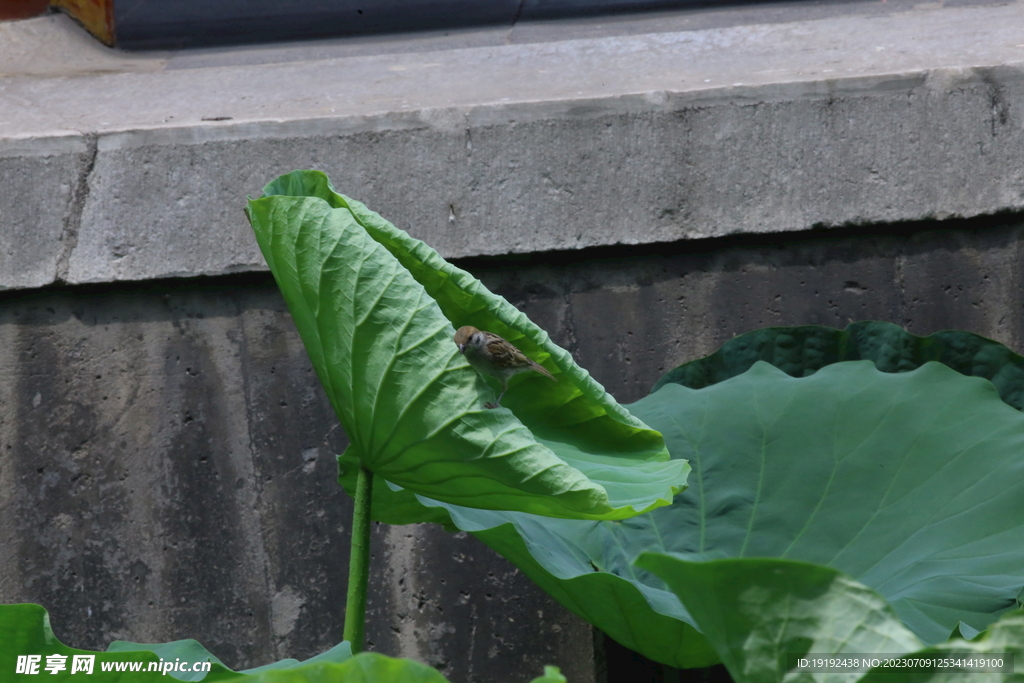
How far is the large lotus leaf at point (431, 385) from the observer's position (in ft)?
3.02

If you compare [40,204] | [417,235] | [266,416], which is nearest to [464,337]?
[417,235]

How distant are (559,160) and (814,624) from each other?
1.28 meters

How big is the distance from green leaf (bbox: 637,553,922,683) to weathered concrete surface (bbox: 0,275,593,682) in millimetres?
1079

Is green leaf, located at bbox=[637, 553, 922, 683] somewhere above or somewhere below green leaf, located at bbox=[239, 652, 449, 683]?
above

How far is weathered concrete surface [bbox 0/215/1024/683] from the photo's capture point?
5.60ft

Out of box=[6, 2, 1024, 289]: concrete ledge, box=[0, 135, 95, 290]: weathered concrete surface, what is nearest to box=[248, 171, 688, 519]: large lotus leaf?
box=[6, 2, 1024, 289]: concrete ledge

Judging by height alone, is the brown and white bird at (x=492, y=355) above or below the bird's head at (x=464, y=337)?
below

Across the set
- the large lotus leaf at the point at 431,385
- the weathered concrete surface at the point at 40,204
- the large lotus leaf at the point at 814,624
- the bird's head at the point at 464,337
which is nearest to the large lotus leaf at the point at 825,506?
the large lotus leaf at the point at 431,385

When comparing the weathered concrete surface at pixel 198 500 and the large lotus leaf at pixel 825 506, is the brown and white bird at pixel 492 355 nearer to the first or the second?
the large lotus leaf at pixel 825 506

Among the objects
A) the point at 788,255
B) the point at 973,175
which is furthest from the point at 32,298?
the point at 973,175

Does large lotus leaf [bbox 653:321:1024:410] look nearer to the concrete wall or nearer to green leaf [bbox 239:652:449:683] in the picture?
the concrete wall

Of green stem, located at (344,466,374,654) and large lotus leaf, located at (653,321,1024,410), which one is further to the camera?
large lotus leaf, located at (653,321,1024,410)

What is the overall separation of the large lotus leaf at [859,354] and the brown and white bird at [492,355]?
0.62m

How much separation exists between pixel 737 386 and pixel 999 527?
44 cm
